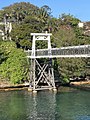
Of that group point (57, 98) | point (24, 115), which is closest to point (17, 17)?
point (57, 98)

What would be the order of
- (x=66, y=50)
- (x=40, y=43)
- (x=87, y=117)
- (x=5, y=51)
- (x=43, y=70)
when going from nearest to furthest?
(x=87, y=117), (x=66, y=50), (x=43, y=70), (x=5, y=51), (x=40, y=43)

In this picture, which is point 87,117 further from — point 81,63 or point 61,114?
point 81,63

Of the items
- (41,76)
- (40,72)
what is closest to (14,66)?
(40,72)

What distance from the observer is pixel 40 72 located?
5531 cm

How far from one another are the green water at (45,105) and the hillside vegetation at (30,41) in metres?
5.89

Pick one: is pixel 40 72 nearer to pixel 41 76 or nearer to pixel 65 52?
pixel 41 76

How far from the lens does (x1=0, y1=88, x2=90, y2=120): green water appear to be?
116 feet

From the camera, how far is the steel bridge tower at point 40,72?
5388 cm

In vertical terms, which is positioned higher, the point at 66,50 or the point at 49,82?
the point at 66,50

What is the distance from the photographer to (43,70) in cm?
5481

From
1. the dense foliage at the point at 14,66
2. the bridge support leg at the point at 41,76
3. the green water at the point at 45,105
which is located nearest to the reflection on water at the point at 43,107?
the green water at the point at 45,105

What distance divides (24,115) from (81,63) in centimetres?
2950

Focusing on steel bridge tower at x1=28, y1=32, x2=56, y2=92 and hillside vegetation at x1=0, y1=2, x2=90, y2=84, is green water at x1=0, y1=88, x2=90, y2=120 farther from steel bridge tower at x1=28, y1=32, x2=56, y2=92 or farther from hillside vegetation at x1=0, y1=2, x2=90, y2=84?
hillside vegetation at x1=0, y1=2, x2=90, y2=84

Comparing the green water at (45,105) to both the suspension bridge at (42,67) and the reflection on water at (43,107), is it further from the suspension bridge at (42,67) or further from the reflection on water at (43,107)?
the suspension bridge at (42,67)
